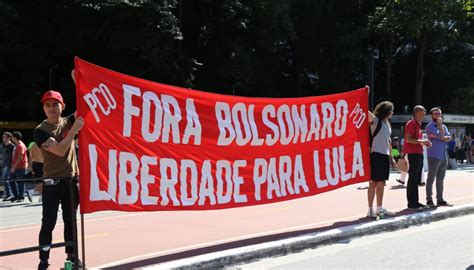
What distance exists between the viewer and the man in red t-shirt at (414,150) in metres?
9.53

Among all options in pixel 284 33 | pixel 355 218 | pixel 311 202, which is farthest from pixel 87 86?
pixel 284 33

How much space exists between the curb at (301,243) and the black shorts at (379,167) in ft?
2.28

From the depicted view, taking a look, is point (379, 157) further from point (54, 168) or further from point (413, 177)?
point (54, 168)

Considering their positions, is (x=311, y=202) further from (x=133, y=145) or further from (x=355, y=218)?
(x=133, y=145)

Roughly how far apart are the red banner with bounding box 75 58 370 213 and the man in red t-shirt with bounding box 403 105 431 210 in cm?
113

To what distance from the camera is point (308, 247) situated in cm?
709

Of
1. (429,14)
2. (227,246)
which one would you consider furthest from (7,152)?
(429,14)

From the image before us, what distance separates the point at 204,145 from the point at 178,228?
2.10 m

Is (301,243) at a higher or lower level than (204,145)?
lower

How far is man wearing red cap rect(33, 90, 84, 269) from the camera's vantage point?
5.17 m

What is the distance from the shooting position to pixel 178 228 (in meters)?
8.40

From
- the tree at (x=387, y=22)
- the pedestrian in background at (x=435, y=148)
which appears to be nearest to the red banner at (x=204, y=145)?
the pedestrian in background at (x=435, y=148)

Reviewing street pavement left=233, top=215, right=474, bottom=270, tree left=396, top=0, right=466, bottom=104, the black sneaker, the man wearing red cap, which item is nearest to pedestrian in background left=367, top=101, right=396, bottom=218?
street pavement left=233, top=215, right=474, bottom=270

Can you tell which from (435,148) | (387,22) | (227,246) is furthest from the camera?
(387,22)
